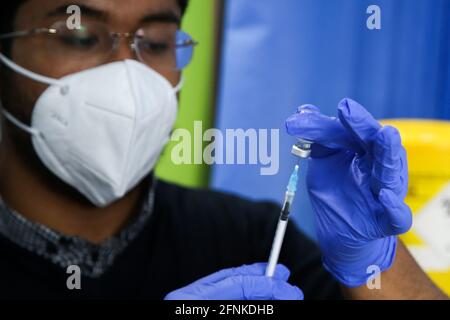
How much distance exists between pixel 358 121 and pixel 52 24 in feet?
1.87

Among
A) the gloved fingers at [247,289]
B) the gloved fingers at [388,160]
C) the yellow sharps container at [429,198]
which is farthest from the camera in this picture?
the yellow sharps container at [429,198]

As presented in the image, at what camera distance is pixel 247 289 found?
840 mm

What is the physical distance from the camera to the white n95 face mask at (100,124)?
989 millimetres

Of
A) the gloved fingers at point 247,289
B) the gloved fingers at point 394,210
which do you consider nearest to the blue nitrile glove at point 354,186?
the gloved fingers at point 394,210

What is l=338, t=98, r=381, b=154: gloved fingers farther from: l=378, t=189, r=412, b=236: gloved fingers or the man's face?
the man's face

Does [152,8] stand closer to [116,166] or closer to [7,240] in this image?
[116,166]

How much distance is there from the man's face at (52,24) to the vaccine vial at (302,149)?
389 millimetres

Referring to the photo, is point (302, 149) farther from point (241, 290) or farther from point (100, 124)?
point (100, 124)

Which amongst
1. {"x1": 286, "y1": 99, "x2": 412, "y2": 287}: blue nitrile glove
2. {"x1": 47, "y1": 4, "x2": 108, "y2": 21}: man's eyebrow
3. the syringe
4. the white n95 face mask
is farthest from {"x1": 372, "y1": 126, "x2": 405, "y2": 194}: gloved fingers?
{"x1": 47, "y1": 4, "x2": 108, "y2": 21}: man's eyebrow

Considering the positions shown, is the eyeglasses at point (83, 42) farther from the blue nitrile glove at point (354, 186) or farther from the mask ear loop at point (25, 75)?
the blue nitrile glove at point (354, 186)

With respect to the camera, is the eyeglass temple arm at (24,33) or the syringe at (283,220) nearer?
the syringe at (283,220)

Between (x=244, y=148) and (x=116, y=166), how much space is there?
23cm

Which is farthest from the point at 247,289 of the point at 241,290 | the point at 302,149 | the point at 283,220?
the point at 302,149
